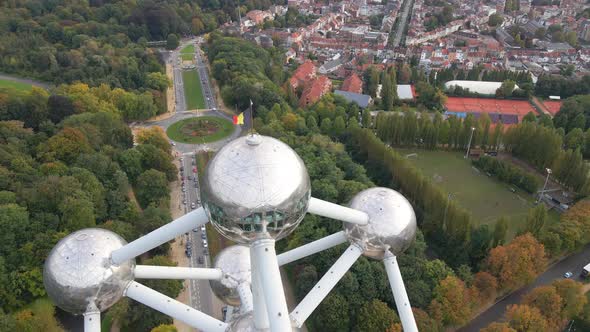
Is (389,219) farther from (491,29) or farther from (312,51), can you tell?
(491,29)

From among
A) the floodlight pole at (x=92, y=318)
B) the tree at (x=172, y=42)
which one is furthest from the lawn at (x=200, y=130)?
the floodlight pole at (x=92, y=318)

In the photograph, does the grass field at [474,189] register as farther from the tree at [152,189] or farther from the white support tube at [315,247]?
the white support tube at [315,247]

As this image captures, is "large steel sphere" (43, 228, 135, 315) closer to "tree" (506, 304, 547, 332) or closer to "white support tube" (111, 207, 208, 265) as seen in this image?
"white support tube" (111, 207, 208, 265)

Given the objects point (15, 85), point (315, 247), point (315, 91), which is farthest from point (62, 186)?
point (15, 85)

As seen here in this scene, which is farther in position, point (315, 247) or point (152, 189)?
point (152, 189)

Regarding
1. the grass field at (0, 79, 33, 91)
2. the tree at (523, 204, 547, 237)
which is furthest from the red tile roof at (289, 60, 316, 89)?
the grass field at (0, 79, 33, 91)

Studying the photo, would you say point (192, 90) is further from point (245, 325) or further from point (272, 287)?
point (272, 287)
